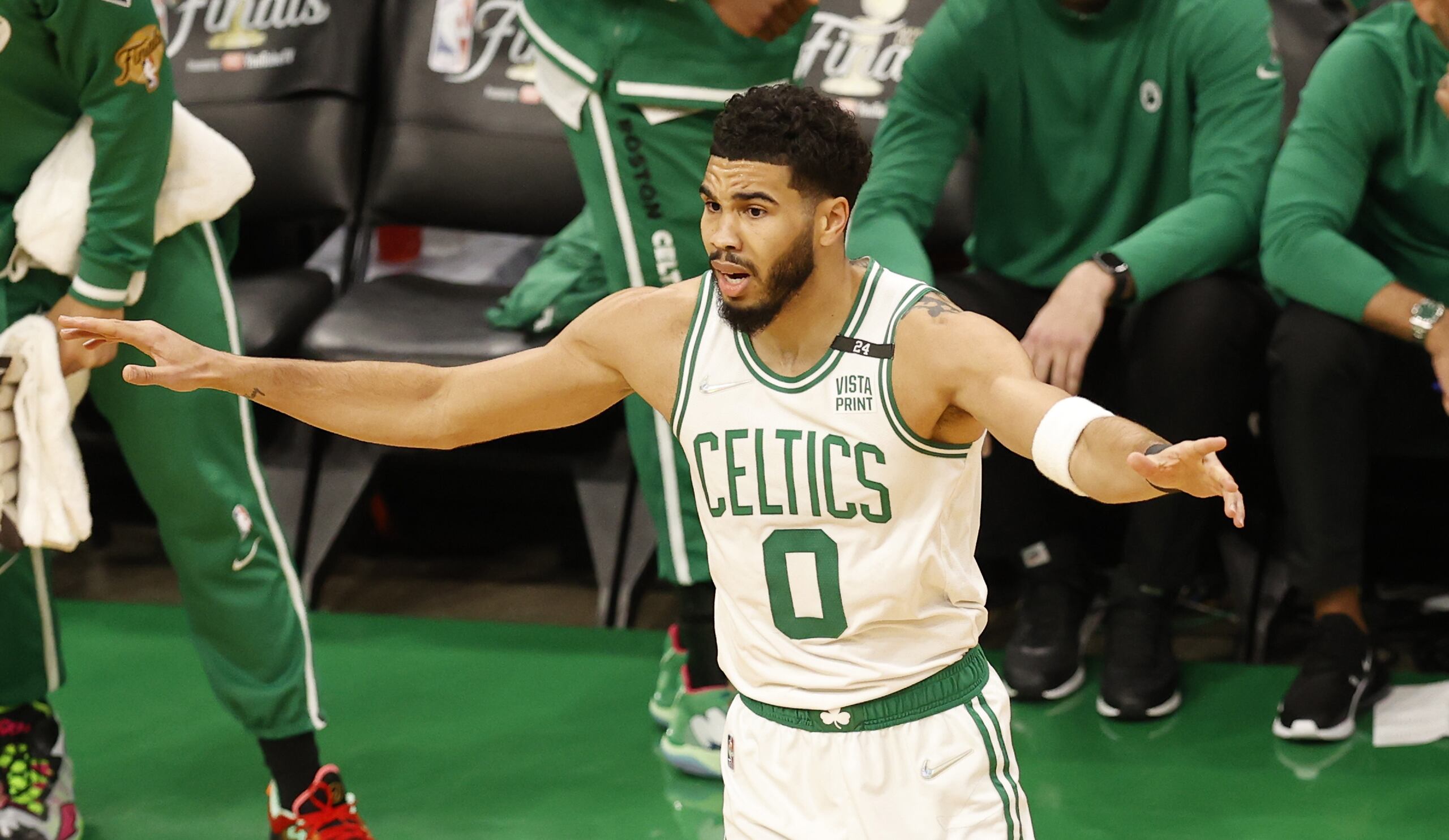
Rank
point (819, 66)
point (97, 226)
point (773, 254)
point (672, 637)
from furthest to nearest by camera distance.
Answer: point (819, 66) < point (672, 637) < point (97, 226) < point (773, 254)

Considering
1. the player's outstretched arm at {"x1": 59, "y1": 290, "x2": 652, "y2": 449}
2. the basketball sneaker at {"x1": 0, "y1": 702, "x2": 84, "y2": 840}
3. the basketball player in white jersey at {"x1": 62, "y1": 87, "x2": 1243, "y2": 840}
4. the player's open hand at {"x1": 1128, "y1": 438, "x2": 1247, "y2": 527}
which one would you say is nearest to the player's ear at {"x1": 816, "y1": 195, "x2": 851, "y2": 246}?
the basketball player in white jersey at {"x1": 62, "y1": 87, "x2": 1243, "y2": 840}

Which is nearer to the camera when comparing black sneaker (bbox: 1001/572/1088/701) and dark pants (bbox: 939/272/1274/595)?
dark pants (bbox: 939/272/1274/595)

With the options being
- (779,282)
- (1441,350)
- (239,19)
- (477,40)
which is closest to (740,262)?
(779,282)

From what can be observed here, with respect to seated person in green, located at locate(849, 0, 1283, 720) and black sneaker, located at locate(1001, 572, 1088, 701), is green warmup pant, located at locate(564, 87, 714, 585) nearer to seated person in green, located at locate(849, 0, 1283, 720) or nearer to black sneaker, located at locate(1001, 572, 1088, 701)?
seated person in green, located at locate(849, 0, 1283, 720)

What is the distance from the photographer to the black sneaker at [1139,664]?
3699 mm

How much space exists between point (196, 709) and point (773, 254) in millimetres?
2211

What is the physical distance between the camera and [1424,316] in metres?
3.49

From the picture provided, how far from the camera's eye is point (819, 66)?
473 cm

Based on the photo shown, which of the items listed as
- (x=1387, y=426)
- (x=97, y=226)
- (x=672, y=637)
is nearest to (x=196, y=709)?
(x=672, y=637)

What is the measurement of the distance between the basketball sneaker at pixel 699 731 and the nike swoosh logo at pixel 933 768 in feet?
3.88

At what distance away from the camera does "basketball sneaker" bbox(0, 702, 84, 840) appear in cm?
322

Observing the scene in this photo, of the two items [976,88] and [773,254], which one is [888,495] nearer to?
[773,254]

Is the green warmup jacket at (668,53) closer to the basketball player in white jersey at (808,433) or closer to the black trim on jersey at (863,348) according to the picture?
the basketball player in white jersey at (808,433)

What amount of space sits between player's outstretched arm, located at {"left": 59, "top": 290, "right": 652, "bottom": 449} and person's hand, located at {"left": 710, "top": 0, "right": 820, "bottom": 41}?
0.91 meters
